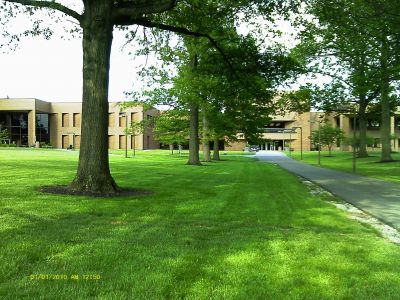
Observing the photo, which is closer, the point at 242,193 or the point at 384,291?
the point at 384,291

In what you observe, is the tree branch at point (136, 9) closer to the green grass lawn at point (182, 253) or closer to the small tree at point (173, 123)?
the green grass lawn at point (182, 253)

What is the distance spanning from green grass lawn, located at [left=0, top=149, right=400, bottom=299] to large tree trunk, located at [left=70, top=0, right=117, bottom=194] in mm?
1435

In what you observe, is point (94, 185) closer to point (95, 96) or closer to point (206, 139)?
point (95, 96)

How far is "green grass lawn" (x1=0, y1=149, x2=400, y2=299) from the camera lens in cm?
482

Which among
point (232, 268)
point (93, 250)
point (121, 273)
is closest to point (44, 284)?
point (121, 273)

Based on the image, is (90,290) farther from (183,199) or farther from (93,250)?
(183,199)

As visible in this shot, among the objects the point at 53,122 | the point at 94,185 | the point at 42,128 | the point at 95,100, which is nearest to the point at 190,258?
the point at 94,185

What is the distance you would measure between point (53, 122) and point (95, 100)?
3302 inches

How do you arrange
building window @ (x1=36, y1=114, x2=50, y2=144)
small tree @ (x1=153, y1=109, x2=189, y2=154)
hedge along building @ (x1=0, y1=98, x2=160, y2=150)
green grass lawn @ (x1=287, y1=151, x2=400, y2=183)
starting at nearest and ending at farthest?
1. green grass lawn @ (x1=287, y1=151, x2=400, y2=183)
2. small tree @ (x1=153, y1=109, x2=189, y2=154)
3. hedge along building @ (x1=0, y1=98, x2=160, y2=150)
4. building window @ (x1=36, y1=114, x2=50, y2=144)

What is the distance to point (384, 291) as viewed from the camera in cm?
502

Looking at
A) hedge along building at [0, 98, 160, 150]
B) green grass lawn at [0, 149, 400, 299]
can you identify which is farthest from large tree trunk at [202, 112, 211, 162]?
hedge along building at [0, 98, 160, 150]

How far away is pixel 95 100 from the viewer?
1247 centimetres

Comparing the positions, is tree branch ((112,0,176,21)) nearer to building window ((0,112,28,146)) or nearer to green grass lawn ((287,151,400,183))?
green grass lawn ((287,151,400,183))

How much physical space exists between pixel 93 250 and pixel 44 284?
139 cm
